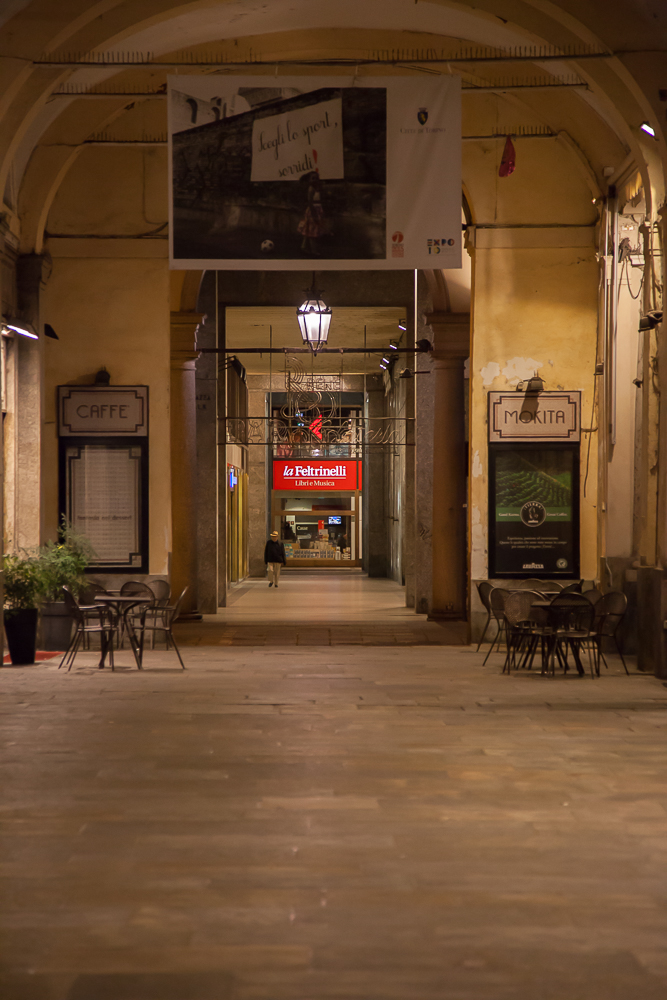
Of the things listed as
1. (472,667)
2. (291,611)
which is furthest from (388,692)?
(291,611)

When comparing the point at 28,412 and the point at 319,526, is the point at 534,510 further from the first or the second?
the point at 319,526

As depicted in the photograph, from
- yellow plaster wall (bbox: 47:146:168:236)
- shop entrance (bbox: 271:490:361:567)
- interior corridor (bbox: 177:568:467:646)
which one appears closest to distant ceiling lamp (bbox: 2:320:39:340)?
yellow plaster wall (bbox: 47:146:168:236)

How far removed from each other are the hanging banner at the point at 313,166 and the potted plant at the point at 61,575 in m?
3.36

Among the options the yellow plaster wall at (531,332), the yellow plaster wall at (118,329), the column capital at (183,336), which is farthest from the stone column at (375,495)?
the yellow plaster wall at (118,329)

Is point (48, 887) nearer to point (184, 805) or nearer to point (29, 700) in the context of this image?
point (184, 805)

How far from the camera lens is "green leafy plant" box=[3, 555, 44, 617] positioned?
9.14m

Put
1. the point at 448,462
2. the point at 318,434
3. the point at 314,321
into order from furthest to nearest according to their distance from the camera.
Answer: the point at 318,434 → the point at 448,462 → the point at 314,321

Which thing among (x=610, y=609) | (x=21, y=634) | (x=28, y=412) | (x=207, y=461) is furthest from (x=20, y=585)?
(x=207, y=461)

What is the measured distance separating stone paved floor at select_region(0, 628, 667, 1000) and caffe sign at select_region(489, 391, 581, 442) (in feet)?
13.2

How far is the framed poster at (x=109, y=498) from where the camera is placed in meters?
11.0

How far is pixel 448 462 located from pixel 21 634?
6.66 meters

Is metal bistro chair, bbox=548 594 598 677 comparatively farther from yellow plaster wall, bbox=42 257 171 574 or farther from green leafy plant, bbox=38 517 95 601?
green leafy plant, bbox=38 517 95 601

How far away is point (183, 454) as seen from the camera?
45.0ft

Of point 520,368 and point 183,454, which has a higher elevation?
point 520,368
